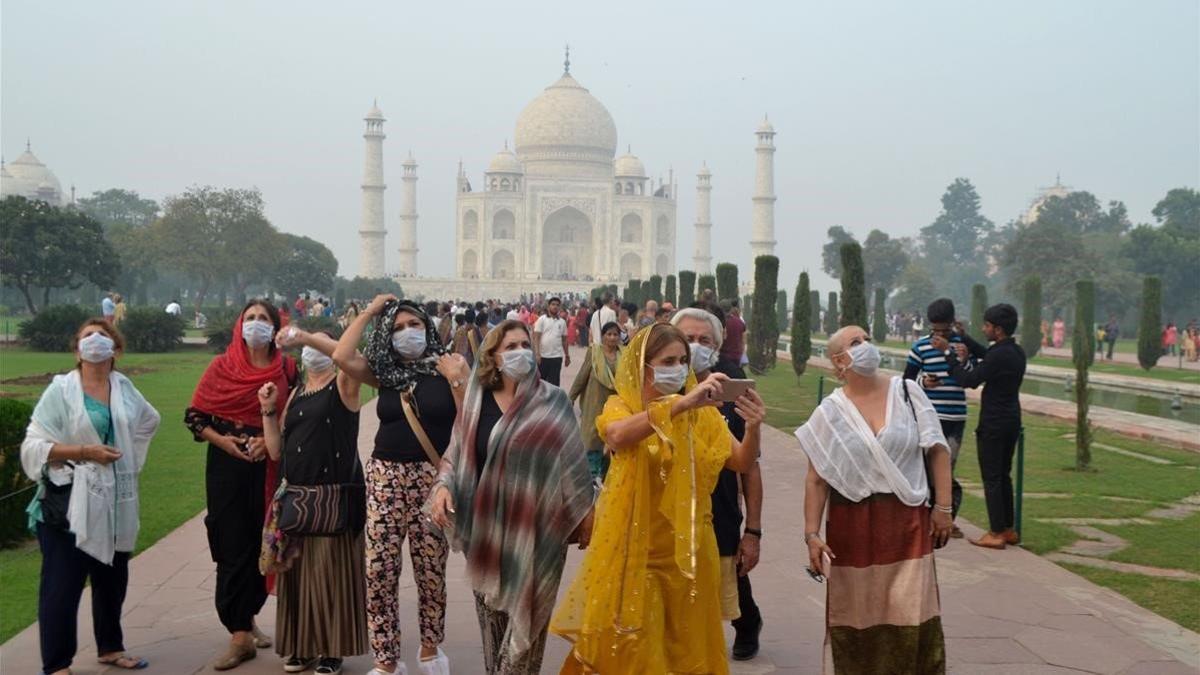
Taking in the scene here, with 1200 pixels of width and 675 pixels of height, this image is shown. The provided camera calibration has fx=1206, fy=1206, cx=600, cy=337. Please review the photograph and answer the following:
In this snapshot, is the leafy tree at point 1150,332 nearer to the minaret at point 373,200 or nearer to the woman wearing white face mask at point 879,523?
the woman wearing white face mask at point 879,523

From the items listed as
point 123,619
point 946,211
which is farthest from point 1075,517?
point 946,211

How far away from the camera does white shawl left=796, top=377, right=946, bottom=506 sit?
3.33 metres

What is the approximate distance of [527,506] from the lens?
3.46m

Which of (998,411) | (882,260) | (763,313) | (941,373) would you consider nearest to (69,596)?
(941,373)

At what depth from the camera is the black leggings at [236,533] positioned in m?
4.12

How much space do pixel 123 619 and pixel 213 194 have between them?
33.9m

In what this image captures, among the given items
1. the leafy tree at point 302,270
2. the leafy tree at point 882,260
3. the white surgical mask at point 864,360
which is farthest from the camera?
the leafy tree at point 882,260

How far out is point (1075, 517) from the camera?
692 cm

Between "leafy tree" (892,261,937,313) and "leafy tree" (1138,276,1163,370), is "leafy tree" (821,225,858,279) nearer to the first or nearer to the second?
"leafy tree" (892,261,937,313)

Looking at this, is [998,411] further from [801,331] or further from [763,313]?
[763,313]

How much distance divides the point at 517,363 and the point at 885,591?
1220 millimetres

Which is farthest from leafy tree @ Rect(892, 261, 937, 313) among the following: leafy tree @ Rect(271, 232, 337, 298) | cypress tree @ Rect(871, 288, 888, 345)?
leafy tree @ Rect(271, 232, 337, 298)

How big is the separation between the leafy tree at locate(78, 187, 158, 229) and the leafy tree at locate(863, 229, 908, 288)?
34.4 meters

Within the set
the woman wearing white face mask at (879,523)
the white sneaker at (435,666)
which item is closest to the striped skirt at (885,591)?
the woman wearing white face mask at (879,523)
